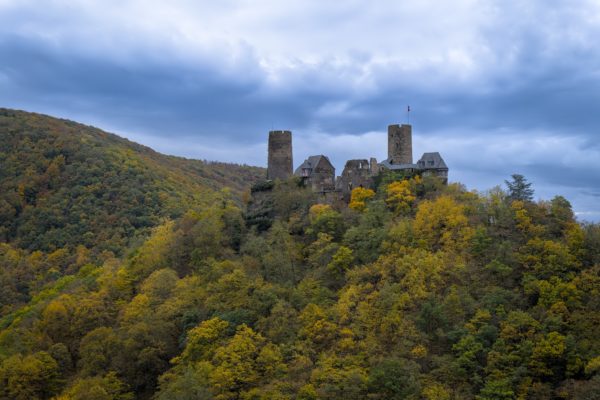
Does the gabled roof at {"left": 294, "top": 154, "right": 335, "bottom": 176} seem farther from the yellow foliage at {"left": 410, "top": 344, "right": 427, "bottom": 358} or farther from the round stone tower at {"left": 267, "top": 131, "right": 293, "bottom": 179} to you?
the yellow foliage at {"left": 410, "top": 344, "right": 427, "bottom": 358}

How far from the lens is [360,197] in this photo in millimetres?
60469

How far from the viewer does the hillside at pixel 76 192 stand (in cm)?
10869

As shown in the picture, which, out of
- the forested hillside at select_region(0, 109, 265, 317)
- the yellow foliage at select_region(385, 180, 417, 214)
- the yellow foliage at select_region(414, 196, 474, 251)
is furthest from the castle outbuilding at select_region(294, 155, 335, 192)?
the forested hillside at select_region(0, 109, 265, 317)

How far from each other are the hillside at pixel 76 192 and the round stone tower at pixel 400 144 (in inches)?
1911

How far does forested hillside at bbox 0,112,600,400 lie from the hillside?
40775 millimetres

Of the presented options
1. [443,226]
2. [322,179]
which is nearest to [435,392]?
[443,226]

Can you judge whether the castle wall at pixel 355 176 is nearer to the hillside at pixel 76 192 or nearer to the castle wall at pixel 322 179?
the castle wall at pixel 322 179

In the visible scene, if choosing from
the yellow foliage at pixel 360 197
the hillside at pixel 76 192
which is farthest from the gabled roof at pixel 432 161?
the hillside at pixel 76 192

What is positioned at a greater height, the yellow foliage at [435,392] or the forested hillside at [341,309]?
the forested hillside at [341,309]

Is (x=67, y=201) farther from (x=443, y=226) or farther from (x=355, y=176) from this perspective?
(x=443, y=226)

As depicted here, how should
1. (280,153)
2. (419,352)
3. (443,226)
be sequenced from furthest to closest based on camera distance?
(280,153) < (443,226) < (419,352)

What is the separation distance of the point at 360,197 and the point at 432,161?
727 cm

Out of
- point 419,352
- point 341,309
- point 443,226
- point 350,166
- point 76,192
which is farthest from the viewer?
point 76,192

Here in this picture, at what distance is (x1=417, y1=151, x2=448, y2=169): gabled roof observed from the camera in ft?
200
